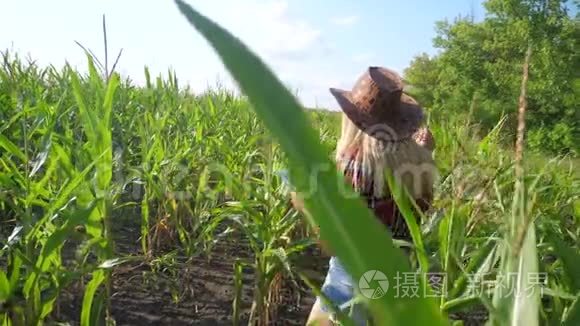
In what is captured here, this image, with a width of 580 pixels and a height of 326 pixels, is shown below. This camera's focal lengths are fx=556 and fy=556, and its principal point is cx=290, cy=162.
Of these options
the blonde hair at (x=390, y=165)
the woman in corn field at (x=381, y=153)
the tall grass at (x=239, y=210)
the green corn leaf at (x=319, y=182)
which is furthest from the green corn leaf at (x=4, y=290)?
the green corn leaf at (x=319, y=182)

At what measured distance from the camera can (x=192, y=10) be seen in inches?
6.5

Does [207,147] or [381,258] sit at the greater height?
[207,147]

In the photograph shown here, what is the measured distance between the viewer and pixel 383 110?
5.15 ft

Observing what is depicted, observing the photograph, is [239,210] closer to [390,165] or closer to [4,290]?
[390,165]

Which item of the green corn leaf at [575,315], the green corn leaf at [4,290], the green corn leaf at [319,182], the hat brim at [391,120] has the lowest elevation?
the green corn leaf at [4,290]

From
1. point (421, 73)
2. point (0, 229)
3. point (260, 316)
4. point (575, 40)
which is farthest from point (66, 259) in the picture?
point (421, 73)

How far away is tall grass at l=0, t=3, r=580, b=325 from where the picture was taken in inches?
6.0

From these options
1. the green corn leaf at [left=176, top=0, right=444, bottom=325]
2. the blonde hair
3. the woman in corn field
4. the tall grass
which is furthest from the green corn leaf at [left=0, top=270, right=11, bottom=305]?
the green corn leaf at [left=176, top=0, right=444, bottom=325]

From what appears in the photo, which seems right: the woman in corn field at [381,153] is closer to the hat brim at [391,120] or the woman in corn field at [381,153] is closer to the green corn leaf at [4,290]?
the hat brim at [391,120]

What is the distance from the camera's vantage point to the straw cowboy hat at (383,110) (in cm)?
155

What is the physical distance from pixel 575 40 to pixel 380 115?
1815cm

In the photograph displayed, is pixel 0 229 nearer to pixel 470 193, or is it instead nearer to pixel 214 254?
pixel 214 254

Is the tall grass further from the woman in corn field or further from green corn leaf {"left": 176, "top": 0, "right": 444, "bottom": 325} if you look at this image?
the woman in corn field

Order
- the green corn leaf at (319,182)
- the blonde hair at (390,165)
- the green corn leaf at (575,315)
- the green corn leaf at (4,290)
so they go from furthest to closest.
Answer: the blonde hair at (390,165) < the green corn leaf at (4,290) < the green corn leaf at (575,315) < the green corn leaf at (319,182)
